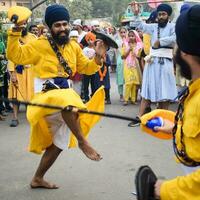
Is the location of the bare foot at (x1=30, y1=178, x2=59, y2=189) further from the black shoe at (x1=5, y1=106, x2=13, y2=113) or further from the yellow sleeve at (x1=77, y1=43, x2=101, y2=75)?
the black shoe at (x1=5, y1=106, x2=13, y2=113)

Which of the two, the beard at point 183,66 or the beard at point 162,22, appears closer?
the beard at point 183,66

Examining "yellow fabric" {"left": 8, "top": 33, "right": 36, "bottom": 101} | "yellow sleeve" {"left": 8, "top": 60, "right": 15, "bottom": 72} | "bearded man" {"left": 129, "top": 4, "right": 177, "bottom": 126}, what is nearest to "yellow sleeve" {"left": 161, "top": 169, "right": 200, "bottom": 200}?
"bearded man" {"left": 129, "top": 4, "right": 177, "bottom": 126}

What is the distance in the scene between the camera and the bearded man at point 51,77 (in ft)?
13.7

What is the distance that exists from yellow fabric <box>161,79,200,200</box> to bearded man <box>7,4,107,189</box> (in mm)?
2054

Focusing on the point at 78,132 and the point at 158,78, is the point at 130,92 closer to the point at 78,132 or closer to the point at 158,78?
the point at 158,78

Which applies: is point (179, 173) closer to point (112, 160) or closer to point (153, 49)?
point (112, 160)

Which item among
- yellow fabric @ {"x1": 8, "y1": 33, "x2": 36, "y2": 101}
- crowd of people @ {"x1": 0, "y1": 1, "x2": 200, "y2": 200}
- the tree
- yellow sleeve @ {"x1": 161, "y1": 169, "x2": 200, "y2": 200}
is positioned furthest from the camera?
the tree

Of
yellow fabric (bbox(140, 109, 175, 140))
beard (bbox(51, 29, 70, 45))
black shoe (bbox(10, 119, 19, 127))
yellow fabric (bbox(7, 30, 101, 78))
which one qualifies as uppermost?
beard (bbox(51, 29, 70, 45))

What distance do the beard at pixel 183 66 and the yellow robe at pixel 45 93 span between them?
1827 mm

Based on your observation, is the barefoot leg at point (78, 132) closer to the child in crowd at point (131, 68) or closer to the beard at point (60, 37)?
the beard at point (60, 37)

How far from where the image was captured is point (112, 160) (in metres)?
5.43

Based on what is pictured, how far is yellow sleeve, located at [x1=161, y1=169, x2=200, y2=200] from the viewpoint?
2.03 meters

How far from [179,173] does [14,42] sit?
222 centimetres

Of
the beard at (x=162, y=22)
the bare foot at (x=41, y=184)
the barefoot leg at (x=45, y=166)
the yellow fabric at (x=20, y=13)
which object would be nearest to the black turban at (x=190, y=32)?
A: the yellow fabric at (x=20, y=13)
